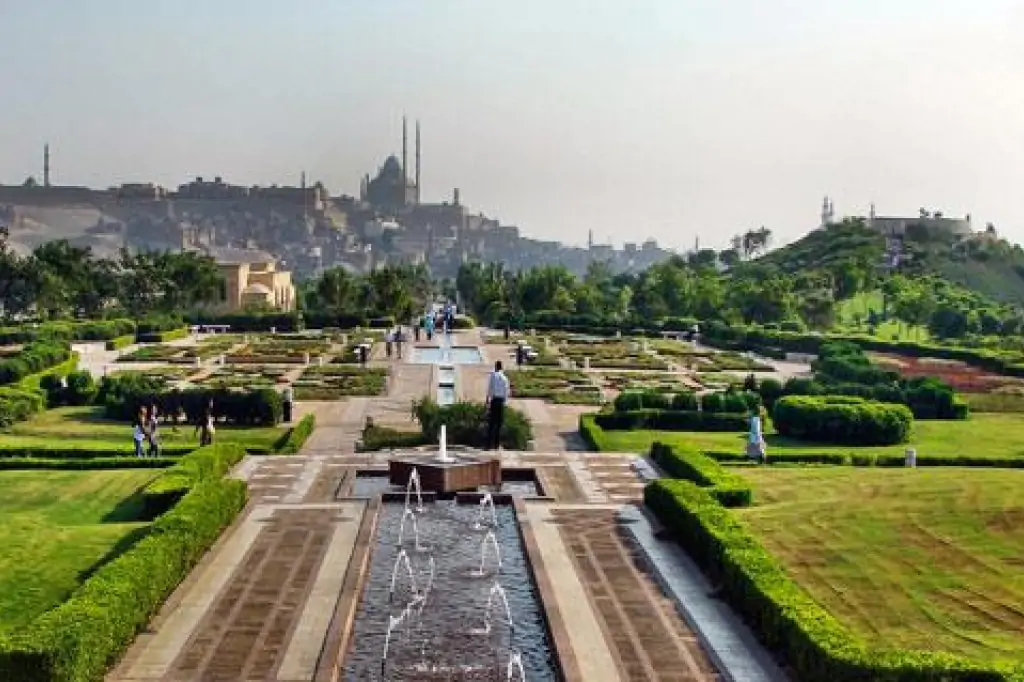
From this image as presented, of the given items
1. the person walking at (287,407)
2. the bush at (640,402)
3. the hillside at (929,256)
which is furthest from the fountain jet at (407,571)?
the hillside at (929,256)

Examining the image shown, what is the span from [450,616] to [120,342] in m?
42.8

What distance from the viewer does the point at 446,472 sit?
1877 cm

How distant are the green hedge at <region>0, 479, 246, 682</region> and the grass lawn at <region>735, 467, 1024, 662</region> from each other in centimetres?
673

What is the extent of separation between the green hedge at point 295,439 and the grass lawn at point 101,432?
32 cm

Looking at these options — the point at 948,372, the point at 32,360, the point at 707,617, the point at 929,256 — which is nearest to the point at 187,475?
the point at 707,617

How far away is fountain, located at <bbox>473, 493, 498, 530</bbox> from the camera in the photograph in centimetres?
1709

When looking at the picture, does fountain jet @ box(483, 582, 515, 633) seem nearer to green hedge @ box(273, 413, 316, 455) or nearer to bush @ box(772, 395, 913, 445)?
green hedge @ box(273, 413, 316, 455)

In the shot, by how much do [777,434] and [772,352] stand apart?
24585 mm

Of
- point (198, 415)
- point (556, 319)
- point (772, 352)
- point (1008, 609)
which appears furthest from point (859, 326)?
point (1008, 609)

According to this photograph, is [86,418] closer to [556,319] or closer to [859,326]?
[556,319]

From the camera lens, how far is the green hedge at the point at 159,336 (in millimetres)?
55906

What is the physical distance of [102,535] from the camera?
616 inches

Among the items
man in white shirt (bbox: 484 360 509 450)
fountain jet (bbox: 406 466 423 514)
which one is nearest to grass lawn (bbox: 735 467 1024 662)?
man in white shirt (bbox: 484 360 509 450)

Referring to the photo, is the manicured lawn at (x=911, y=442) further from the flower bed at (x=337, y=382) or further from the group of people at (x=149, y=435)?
the flower bed at (x=337, y=382)
